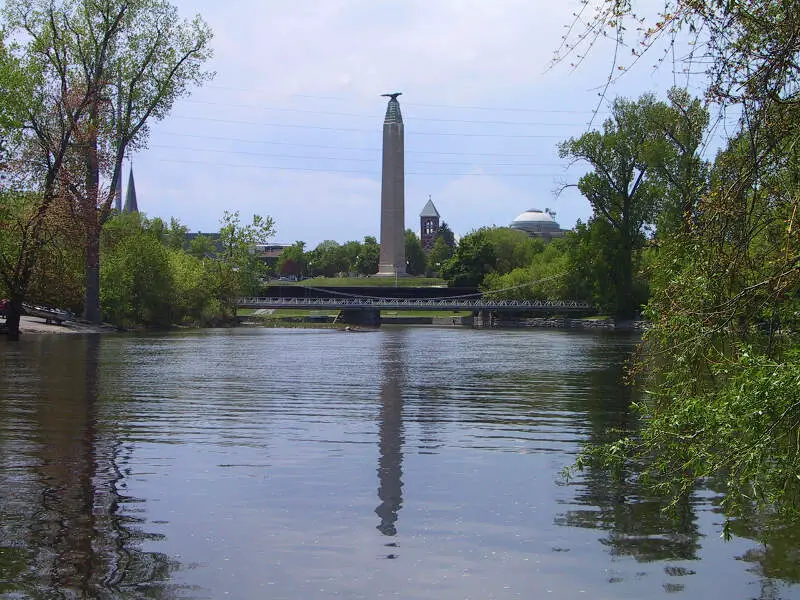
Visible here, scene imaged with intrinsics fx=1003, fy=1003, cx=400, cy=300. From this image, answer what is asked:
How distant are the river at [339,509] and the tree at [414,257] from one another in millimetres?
166353

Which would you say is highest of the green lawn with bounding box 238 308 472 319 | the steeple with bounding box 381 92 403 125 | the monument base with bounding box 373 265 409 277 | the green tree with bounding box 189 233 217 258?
the steeple with bounding box 381 92 403 125

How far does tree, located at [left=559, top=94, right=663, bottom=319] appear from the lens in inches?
2363

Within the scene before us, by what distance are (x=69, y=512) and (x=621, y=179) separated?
57.2m

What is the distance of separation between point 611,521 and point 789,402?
8.96ft

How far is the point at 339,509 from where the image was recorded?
31.7ft

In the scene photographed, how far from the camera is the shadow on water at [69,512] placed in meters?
7.33

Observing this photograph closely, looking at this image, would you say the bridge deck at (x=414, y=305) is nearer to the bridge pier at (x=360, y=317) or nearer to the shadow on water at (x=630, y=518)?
the bridge pier at (x=360, y=317)

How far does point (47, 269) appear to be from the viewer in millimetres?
38562

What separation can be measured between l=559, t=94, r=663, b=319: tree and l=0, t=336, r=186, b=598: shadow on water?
46.8 m

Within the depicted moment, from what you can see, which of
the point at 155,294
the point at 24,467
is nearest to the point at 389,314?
the point at 155,294

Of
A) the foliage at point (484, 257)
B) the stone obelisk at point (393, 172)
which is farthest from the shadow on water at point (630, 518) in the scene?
the foliage at point (484, 257)

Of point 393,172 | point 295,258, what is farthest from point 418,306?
point 295,258

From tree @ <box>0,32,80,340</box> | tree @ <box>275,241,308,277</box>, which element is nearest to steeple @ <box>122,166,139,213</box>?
tree @ <box>275,241,308,277</box>

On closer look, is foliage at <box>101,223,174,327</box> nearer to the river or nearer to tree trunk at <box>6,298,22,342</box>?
tree trunk at <box>6,298,22,342</box>
